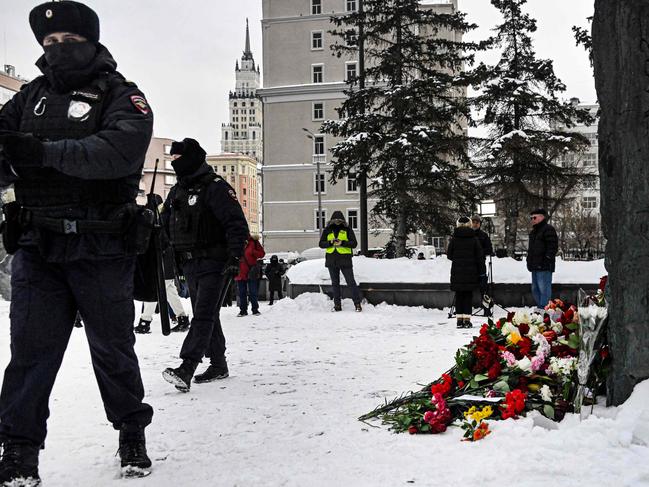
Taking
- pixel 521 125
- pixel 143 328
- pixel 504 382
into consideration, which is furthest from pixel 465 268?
pixel 521 125

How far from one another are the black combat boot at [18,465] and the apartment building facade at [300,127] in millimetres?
54104

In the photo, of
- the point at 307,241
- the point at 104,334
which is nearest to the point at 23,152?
the point at 104,334

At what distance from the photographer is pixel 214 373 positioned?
6.50 meters

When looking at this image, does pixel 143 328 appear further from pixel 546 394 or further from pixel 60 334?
pixel 546 394

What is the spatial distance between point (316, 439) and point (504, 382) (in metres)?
1.23

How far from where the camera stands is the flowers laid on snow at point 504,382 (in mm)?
3965

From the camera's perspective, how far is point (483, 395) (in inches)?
169

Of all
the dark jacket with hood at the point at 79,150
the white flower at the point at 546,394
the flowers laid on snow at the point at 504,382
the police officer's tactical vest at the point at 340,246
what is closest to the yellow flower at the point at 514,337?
the flowers laid on snow at the point at 504,382

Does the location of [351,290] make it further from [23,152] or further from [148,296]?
[23,152]

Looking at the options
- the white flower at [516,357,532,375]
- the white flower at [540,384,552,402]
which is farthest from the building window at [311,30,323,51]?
the white flower at [540,384,552,402]

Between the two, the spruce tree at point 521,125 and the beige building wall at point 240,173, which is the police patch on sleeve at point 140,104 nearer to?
the spruce tree at point 521,125

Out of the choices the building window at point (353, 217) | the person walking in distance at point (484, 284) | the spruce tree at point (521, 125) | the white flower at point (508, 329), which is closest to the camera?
the white flower at point (508, 329)

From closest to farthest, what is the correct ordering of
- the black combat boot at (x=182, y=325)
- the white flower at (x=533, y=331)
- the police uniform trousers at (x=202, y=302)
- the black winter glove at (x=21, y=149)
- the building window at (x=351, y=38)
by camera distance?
the black winter glove at (x=21, y=149) → the white flower at (x=533, y=331) → the police uniform trousers at (x=202, y=302) → the black combat boot at (x=182, y=325) → the building window at (x=351, y=38)

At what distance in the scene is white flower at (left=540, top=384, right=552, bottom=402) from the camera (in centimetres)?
400
